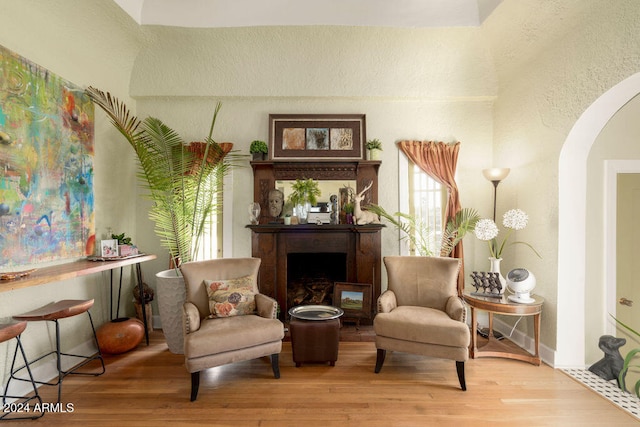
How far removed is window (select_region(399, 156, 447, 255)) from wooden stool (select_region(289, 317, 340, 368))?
1.82m

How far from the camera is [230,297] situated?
3008mm

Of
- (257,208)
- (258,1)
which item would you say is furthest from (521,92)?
(257,208)

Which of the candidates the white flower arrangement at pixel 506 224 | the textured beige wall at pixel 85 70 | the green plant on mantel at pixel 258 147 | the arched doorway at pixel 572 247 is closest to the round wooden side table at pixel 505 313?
the arched doorway at pixel 572 247

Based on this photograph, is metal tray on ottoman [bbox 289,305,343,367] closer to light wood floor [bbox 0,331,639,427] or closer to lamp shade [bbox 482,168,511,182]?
light wood floor [bbox 0,331,639,427]

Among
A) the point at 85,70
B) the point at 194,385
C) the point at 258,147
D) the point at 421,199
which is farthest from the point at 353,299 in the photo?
the point at 85,70

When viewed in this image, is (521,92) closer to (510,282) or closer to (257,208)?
(510,282)

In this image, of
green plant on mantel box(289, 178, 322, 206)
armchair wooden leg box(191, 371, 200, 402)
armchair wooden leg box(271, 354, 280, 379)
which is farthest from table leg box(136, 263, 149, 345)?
green plant on mantel box(289, 178, 322, 206)

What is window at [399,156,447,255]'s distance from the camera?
4.36 m

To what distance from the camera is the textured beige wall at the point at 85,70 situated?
2.68 meters

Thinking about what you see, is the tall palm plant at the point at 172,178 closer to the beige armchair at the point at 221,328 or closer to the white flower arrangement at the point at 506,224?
the beige armchair at the point at 221,328

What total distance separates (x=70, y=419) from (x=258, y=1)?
14.6 ft

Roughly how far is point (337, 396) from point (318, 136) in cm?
316

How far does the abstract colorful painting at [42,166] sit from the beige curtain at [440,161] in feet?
12.8

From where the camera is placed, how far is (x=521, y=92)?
375 cm
